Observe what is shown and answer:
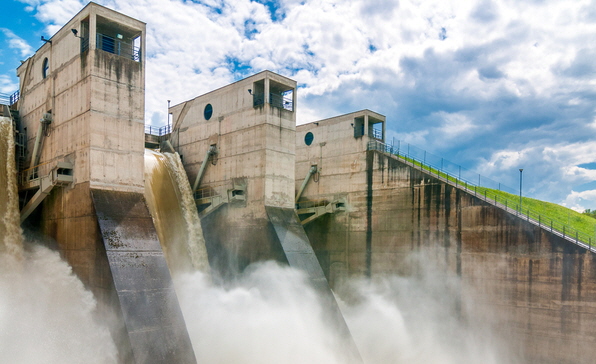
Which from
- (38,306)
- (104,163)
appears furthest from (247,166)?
(38,306)

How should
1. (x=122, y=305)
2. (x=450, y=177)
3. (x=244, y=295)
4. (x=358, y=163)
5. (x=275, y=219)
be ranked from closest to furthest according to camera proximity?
(x=122, y=305) < (x=244, y=295) < (x=275, y=219) < (x=450, y=177) < (x=358, y=163)

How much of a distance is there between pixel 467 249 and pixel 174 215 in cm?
1450

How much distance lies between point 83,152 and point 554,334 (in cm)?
2039

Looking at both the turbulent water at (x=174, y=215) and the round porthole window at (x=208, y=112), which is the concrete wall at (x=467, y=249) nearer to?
the round porthole window at (x=208, y=112)

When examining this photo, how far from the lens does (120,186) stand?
1773cm

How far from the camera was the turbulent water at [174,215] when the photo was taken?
71.1 feet

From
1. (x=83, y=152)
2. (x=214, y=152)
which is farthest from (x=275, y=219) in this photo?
(x=83, y=152)

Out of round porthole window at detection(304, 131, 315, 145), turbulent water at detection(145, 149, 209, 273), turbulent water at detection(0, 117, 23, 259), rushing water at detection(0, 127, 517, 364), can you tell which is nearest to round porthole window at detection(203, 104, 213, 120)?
rushing water at detection(0, 127, 517, 364)

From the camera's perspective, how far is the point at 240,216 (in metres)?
→ 24.1

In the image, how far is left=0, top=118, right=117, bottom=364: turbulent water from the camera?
Answer: 14492 mm

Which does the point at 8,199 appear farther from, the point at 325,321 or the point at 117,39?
the point at 325,321

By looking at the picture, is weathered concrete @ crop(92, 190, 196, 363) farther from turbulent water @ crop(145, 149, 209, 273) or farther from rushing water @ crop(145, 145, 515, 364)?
turbulent water @ crop(145, 149, 209, 273)

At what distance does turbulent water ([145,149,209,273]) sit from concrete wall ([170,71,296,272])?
1.15 metres

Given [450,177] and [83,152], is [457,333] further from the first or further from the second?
[83,152]
